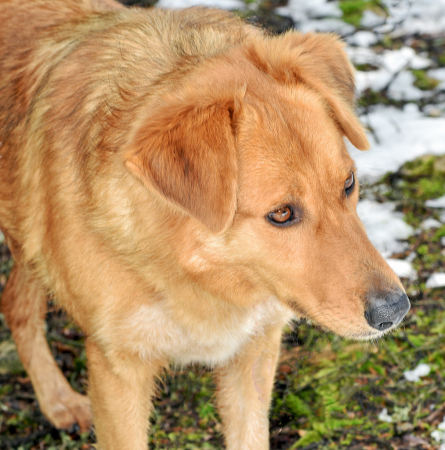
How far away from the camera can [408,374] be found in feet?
14.2

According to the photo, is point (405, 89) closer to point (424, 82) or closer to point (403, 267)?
point (424, 82)

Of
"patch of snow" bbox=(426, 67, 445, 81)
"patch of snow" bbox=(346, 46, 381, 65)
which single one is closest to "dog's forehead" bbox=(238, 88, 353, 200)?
"patch of snow" bbox=(346, 46, 381, 65)

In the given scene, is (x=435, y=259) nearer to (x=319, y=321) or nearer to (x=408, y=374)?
(x=408, y=374)

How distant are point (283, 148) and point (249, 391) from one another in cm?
180

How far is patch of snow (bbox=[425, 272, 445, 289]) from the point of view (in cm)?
487

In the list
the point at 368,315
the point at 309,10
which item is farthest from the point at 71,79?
the point at 309,10

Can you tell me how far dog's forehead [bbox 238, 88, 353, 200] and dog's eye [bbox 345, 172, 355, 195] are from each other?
4.8 inches

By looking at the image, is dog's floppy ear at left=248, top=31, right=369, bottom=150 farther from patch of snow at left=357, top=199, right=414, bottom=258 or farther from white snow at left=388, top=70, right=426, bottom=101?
white snow at left=388, top=70, right=426, bottom=101

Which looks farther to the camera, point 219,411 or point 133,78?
point 219,411

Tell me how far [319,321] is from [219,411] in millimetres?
1490

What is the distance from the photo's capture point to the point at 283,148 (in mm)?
2646

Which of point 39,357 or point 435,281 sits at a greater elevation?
point 39,357

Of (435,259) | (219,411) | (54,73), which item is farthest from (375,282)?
(435,259)

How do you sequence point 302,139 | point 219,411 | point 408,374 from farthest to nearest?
point 408,374, point 219,411, point 302,139
